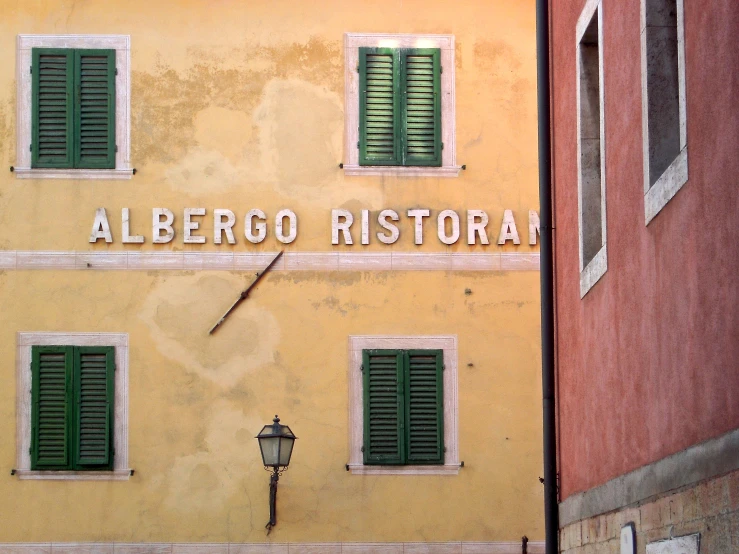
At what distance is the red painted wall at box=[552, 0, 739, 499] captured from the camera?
7816mm

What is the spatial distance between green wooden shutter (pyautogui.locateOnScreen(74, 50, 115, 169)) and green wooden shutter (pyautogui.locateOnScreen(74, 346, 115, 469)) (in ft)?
7.10

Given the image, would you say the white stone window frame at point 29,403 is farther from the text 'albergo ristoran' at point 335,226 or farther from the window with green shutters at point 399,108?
the window with green shutters at point 399,108

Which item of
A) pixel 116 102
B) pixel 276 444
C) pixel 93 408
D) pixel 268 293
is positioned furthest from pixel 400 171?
pixel 93 408

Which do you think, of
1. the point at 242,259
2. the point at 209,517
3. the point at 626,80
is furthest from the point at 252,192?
the point at 626,80

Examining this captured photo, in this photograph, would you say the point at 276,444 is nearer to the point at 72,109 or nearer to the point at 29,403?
the point at 29,403

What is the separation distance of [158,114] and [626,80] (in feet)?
27.2

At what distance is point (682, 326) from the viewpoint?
343 inches

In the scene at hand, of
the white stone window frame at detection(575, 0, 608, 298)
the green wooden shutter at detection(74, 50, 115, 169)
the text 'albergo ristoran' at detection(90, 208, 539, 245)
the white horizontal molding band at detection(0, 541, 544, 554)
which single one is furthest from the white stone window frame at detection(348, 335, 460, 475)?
the white stone window frame at detection(575, 0, 608, 298)

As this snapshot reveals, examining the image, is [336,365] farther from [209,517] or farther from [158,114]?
[158,114]

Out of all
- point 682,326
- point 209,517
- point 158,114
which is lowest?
point 209,517

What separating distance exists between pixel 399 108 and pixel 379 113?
0.23 metres

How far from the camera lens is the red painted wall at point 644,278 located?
7.82 metres

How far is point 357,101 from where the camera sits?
1759cm

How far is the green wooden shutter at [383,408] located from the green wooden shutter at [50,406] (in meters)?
3.26
